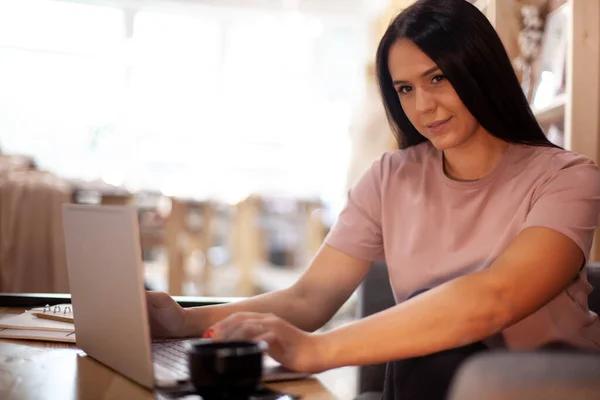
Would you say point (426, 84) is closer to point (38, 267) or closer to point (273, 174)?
point (38, 267)

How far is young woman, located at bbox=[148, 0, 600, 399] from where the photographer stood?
2.88 feet

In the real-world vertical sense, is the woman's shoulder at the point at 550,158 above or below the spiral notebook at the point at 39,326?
above

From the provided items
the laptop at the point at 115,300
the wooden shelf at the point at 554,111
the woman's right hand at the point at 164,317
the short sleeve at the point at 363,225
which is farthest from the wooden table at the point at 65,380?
the wooden shelf at the point at 554,111

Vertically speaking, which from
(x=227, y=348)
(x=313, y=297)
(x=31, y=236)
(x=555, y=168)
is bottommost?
(x=31, y=236)

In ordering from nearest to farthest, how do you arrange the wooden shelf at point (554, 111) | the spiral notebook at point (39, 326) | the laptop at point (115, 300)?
the laptop at point (115, 300) → the spiral notebook at point (39, 326) → the wooden shelf at point (554, 111)

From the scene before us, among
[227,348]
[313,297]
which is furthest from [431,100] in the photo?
[227,348]

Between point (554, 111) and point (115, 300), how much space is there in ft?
5.03

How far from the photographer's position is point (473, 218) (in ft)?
3.92

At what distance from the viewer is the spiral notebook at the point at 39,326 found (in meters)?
1.00

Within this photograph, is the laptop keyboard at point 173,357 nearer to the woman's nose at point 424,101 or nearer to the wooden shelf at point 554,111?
the woman's nose at point 424,101

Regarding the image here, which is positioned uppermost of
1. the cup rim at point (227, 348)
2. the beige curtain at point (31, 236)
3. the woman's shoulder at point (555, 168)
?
the woman's shoulder at point (555, 168)

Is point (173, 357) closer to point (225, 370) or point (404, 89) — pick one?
point (225, 370)

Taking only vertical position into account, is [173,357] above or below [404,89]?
below

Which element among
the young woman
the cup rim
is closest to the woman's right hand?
the young woman
